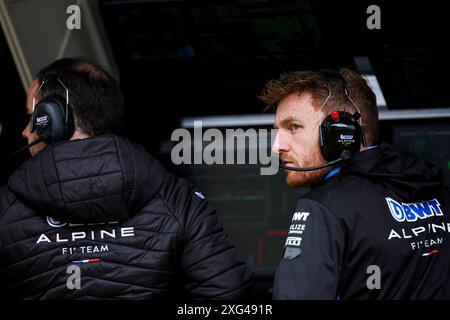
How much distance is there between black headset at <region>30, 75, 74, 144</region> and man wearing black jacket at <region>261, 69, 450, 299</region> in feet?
1.89

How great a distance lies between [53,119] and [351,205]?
2.81 feet

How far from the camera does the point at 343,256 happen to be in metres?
1.93

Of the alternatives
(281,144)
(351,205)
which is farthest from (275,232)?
(351,205)

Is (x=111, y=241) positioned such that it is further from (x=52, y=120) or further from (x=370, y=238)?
(x=370, y=238)

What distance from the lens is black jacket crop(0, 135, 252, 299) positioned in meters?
2.17

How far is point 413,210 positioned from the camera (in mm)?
2070

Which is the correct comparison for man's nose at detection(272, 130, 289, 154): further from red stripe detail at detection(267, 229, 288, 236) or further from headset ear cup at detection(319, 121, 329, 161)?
red stripe detail at detection(267, 229, 288, 236)

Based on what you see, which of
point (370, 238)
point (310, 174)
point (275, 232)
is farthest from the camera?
point (275, 232)

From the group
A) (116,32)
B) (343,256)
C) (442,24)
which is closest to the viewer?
(343,256)

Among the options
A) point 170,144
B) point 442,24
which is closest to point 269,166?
point 170,144

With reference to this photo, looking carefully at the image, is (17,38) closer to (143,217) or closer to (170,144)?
(170,144)
